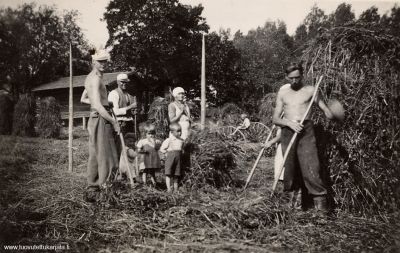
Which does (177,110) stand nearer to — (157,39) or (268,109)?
(268,109)

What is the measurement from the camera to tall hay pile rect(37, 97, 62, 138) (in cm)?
1895

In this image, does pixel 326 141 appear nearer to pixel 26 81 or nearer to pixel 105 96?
pixel 105 96

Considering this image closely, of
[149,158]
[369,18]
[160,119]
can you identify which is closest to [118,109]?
[149,158]

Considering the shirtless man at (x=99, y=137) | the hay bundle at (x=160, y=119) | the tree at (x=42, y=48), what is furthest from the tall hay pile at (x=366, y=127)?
the tree at (x=42, y=48)

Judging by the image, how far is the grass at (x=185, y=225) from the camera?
360 cm

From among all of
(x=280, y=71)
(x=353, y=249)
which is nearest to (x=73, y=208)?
(x=353, y=249)

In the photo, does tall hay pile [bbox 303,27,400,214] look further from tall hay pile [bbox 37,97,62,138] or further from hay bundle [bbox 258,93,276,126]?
tall hay pile [bbox 37,97,62,138]

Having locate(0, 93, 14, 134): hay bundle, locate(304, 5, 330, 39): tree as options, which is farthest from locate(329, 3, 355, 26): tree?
locate(0, 93, 14, 134): hay bundle

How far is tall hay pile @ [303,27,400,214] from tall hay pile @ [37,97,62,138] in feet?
53.8

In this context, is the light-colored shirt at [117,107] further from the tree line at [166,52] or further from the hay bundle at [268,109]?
the tree line at [166,52]

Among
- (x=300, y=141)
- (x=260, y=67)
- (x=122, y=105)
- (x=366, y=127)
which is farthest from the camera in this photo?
(x=260, y=67)

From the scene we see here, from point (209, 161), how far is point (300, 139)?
7.08 ft

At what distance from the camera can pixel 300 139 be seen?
476cm

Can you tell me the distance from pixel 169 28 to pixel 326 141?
2932cm
